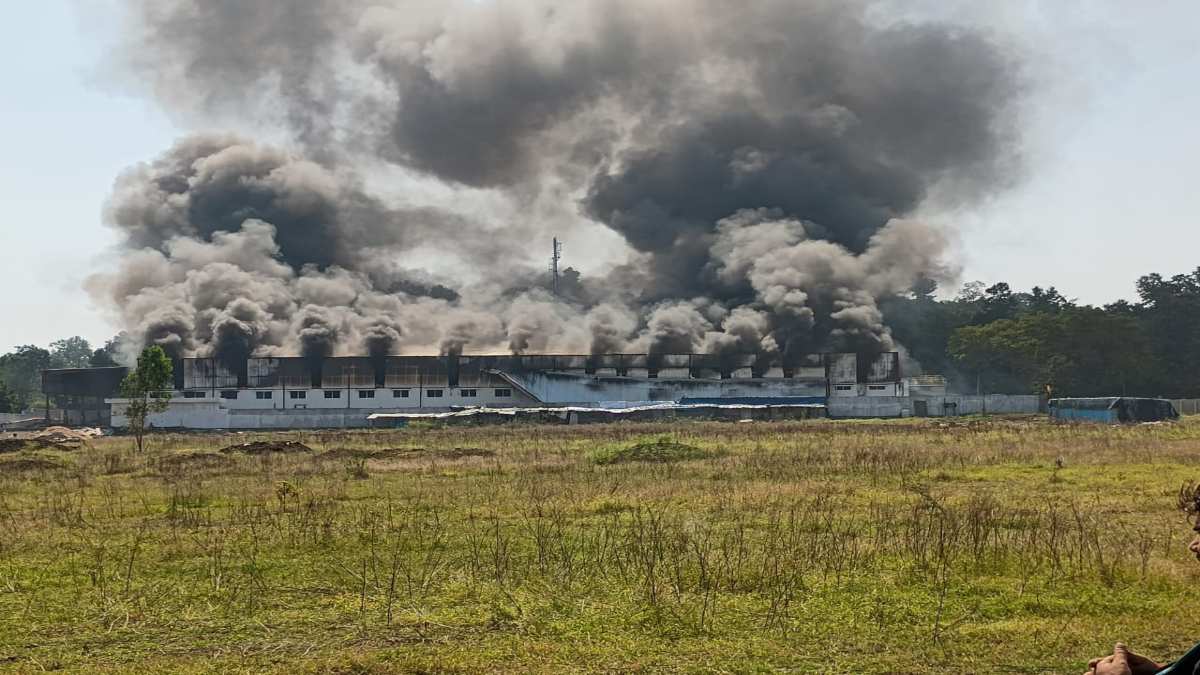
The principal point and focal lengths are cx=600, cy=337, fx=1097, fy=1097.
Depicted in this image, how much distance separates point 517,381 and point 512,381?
46cm

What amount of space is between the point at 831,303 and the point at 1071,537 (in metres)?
80.6

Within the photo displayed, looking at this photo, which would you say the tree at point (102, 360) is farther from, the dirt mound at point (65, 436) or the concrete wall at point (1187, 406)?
the concrete wall at point (1187, 406)

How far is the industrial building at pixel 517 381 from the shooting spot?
297ft

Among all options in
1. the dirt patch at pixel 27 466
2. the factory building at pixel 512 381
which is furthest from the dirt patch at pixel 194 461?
the factory building at pixel 512 381

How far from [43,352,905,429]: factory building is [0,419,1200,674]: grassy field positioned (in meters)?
63.2

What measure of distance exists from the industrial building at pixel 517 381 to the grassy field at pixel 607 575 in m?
63.0

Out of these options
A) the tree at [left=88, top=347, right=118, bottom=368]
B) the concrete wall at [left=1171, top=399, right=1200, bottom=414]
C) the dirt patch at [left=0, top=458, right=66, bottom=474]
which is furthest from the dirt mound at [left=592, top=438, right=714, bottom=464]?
the tree at [left=88, top=347, right=118, bottom=368]

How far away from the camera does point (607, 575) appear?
13.8 metres

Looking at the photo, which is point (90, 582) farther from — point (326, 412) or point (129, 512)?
point (326, 412)

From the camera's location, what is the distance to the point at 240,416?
87812 mm

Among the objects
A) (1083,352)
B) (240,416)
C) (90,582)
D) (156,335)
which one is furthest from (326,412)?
(90,582)

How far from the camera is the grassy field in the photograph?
10.4m

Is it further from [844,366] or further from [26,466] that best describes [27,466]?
[844,366]

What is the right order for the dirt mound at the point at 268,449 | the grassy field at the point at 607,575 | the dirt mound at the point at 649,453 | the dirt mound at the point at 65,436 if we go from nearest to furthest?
the grassy field at the point at 607,575, the dirt mound at the point at 649,453, the dirt mound at the point at 268,449, the dirt mound at the point at 65,436
